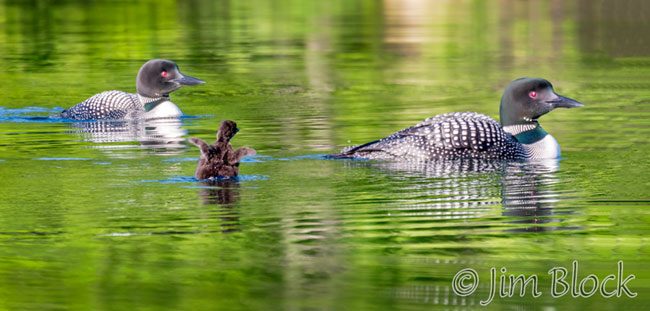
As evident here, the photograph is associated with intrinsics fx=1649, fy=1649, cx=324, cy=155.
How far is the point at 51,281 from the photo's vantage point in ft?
28.2

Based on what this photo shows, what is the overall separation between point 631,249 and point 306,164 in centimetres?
397

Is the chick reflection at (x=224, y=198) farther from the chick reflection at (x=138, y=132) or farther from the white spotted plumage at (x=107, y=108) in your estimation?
the white spotted plumage at (x=107, y=108)

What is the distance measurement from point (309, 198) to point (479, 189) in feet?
4.04

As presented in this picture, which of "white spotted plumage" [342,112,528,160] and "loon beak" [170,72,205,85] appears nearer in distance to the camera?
"white spotted plumage" [342,112,528,160]

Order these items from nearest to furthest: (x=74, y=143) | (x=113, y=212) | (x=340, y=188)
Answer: (x=113, y=212) → (x=340, y=188) → (x=74, y=143)

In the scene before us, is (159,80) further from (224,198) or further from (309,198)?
(309,198)

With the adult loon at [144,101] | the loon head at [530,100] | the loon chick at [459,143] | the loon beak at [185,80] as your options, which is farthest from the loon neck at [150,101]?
the loon head at [530,100]

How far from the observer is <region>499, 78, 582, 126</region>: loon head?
13391 mm

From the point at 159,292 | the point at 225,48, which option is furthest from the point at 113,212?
the point at 225,48

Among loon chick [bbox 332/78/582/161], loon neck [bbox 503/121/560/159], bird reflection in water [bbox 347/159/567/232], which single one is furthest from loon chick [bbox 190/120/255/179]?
loon neck [bbox 503/121/560/159]

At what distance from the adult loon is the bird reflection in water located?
16.2 feet

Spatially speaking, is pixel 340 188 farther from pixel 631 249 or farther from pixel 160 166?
pixel 631 249

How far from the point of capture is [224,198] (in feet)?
36.5

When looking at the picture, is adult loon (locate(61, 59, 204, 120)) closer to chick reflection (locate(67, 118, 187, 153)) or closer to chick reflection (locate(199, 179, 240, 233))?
chick reflection (locate(67, 118, 187, 153))
